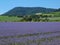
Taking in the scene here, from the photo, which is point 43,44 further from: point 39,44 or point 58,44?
point 58,44

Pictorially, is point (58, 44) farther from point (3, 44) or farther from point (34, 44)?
point (3, 44)

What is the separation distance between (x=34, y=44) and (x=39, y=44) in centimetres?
81

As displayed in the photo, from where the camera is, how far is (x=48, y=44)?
93.4 ft

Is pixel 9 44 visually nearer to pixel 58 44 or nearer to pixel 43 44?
pixel 43 44

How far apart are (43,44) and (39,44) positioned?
559 mm

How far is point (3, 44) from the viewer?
2792cm

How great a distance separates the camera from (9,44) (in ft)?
91.7

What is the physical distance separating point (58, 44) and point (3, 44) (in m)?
7.81

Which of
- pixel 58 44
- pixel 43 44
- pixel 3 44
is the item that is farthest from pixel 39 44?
pixel 3 44

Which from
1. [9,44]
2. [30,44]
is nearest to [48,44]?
[30,44]

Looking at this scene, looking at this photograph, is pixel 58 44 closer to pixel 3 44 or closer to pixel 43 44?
pixel 43 44

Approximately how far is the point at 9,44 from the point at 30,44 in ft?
9.29

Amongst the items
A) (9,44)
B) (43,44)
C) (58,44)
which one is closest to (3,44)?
(9,44)

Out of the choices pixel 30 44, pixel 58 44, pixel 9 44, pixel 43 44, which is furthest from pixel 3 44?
pixel 58 44
